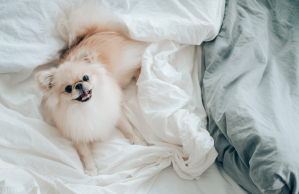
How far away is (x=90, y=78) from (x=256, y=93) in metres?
0.93

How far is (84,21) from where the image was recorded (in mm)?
1484

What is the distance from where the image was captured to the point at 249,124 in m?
1.10

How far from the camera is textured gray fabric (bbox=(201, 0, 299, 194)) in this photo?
100cm

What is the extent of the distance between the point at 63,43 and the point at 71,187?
0.91 metres

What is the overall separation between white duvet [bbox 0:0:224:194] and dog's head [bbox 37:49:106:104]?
0.21 metres

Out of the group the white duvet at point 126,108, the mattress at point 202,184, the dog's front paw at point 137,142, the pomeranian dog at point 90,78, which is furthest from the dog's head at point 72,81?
the mattress at point 202,184

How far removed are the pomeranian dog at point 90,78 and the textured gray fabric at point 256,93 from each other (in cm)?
52

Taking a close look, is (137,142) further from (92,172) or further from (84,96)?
(84,96)

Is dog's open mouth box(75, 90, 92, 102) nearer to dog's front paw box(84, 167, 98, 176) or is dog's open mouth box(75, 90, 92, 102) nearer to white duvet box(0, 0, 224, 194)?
white duvet box(0, 0, 224, 194)

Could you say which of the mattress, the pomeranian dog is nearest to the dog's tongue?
the pomeranian dog

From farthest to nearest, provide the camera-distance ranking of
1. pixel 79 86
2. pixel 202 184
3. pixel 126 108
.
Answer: pixel 126 108
pixel 202 184
pixel 79 86

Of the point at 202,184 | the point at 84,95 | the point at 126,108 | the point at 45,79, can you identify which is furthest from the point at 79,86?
the point at 202,184

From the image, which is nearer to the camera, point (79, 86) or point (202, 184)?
point (79, 86)

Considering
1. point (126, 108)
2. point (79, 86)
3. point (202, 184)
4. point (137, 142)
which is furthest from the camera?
point (126, 108)
